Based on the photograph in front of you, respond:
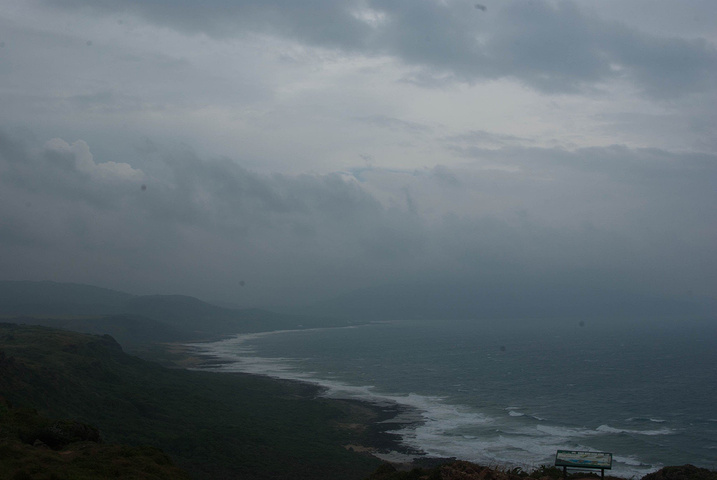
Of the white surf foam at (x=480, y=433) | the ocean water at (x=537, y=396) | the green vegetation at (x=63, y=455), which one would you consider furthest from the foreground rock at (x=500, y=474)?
the ocean water at (x=537, y=396)

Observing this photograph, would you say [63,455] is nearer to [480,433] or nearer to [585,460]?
[585,460]

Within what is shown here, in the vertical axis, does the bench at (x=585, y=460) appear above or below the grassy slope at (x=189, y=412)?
above

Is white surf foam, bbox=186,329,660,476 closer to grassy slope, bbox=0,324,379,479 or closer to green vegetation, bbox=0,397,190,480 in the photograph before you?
grassy slope, bbox=0,324,379,479

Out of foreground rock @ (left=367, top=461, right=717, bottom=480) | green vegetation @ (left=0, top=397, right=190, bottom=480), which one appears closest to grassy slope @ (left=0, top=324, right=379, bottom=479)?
green vegetation @ (left=0, top=397, right=190, bottom=480)

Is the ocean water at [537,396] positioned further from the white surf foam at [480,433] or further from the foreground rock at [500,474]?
the foreground rock at [500,474]

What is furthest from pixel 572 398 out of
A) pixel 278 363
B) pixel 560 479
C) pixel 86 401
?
pixel 278 363

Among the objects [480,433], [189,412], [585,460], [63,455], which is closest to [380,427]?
[480,433]
